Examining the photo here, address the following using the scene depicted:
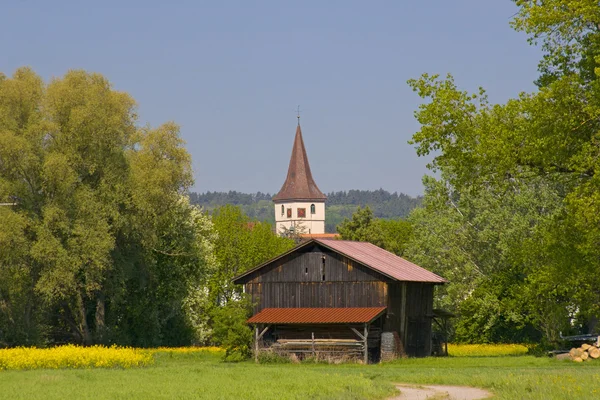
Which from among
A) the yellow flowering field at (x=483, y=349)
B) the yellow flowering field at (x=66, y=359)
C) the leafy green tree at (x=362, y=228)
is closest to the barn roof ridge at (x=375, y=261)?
the yellow flowering field at (x=483, y=349)

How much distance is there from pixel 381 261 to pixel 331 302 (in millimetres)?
4675

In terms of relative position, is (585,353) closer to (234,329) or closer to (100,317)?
(234,329)

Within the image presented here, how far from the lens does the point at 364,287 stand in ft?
183

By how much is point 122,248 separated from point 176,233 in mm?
6796

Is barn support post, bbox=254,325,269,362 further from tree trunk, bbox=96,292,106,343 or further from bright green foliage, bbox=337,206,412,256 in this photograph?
bright green foliage, bbox=337,206,412,256

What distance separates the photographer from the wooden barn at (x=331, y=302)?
179 feet

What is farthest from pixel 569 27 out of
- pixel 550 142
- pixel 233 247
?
pixel 233 247

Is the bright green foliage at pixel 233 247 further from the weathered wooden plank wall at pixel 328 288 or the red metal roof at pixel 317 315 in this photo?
the red metal roof at pixel 317 315

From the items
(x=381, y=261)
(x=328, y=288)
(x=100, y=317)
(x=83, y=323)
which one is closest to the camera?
(x=328, y=288)

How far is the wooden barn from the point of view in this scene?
179 ft

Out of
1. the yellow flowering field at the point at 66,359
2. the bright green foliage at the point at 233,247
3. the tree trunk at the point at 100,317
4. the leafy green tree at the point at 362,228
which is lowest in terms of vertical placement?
the yellow flowering field at the point at 66,359

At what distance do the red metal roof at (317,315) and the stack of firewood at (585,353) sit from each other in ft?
33.9

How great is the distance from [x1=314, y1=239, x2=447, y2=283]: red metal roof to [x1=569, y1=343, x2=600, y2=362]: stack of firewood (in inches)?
410

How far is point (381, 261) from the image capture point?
2334 inches
